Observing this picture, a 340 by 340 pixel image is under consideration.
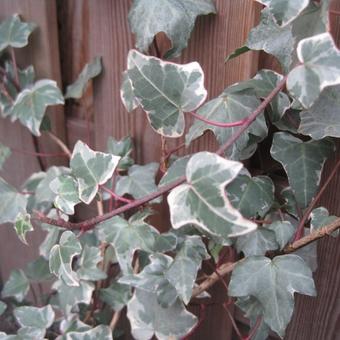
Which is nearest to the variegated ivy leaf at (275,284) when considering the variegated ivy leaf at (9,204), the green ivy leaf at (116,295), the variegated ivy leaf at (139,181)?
the variegated ivy leaf at (139,181)

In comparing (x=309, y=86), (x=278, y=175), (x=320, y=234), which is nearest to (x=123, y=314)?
(x=278, y=175)

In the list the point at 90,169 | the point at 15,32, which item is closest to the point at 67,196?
the point at 90,169

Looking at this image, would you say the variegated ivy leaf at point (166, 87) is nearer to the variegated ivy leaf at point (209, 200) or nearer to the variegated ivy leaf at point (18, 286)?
the variegated ivy leaf at point (209, 200)

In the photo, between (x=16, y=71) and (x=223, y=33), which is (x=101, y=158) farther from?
(x=16, y=71)

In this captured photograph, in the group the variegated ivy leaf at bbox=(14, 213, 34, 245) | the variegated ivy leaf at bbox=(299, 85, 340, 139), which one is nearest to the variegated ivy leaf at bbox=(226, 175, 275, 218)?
the variegated ivy leaf at bbox=(299, 85, 340, 139)

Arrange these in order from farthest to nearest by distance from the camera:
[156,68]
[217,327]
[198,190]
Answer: [217,327] < [156,68] < [198,190]

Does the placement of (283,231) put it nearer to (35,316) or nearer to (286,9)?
(286,9)
